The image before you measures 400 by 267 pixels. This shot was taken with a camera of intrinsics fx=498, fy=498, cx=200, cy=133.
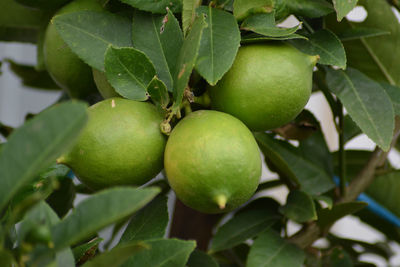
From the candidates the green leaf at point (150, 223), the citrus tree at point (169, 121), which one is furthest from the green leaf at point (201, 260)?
the green leaf at point (150, 223)

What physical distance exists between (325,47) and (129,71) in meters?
0.24

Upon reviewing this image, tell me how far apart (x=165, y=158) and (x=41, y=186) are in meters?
0.14

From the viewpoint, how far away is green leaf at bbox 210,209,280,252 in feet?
2.37

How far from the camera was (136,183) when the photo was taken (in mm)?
521

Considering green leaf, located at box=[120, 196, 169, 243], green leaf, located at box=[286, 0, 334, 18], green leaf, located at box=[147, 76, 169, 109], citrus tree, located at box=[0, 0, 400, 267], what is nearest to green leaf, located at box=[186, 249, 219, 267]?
citrus tree, located at box=[0, 0, 400, 267]

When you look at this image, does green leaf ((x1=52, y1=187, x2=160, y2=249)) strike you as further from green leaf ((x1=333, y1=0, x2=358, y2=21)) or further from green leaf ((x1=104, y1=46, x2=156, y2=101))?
green leaf ((x1=333, y1=0, x2=358, y2=21))

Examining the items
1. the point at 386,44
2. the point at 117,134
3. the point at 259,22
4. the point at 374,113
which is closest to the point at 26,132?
the point at 117,134

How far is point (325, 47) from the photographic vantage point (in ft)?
1.97

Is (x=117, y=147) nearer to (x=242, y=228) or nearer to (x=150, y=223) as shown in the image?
(x=150, y=223)

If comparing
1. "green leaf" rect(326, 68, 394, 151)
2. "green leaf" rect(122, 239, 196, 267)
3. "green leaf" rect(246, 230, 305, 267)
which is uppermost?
"green leaf" rect(326, 68, 394, 151)

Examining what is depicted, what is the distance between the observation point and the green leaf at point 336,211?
26.6 inches

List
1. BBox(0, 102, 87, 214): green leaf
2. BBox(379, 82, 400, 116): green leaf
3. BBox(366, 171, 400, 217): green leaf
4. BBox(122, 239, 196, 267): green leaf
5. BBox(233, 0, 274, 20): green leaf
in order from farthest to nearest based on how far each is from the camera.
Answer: BBox(366, 171, 400, 217): green leaf, BBox(379, 82, 400, 116): green leaf, BBox(233, 0, 274, 20): green leaf, BBox(122, 239, 196, 267): green leaf, BBox(0, 102, 87, 214): green leaf

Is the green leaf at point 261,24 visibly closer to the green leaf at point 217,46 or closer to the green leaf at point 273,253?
the green leaf at point 217,46

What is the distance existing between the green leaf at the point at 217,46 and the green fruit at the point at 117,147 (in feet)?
0.26
